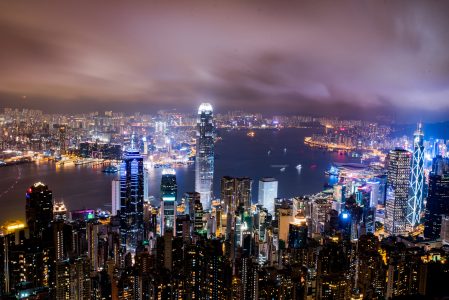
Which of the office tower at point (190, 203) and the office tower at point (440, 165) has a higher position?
the office tower at point (440, 165)

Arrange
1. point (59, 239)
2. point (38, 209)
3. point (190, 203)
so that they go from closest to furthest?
point (59, 239)
point (38, 209)
point (190, 203)

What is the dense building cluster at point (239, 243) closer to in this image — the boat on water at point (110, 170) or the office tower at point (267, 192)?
the office tower at point (267, 192)

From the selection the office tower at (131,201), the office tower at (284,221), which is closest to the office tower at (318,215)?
the office tower at (284,221)

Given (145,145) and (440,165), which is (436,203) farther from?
(145,145)

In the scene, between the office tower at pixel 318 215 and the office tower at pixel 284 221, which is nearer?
the office tower at pixel 284 221

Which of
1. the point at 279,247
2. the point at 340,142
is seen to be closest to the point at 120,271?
the point at 279,247

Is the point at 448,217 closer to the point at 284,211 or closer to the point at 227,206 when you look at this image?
the point at 284,211

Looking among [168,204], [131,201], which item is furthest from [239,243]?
[131,201]
